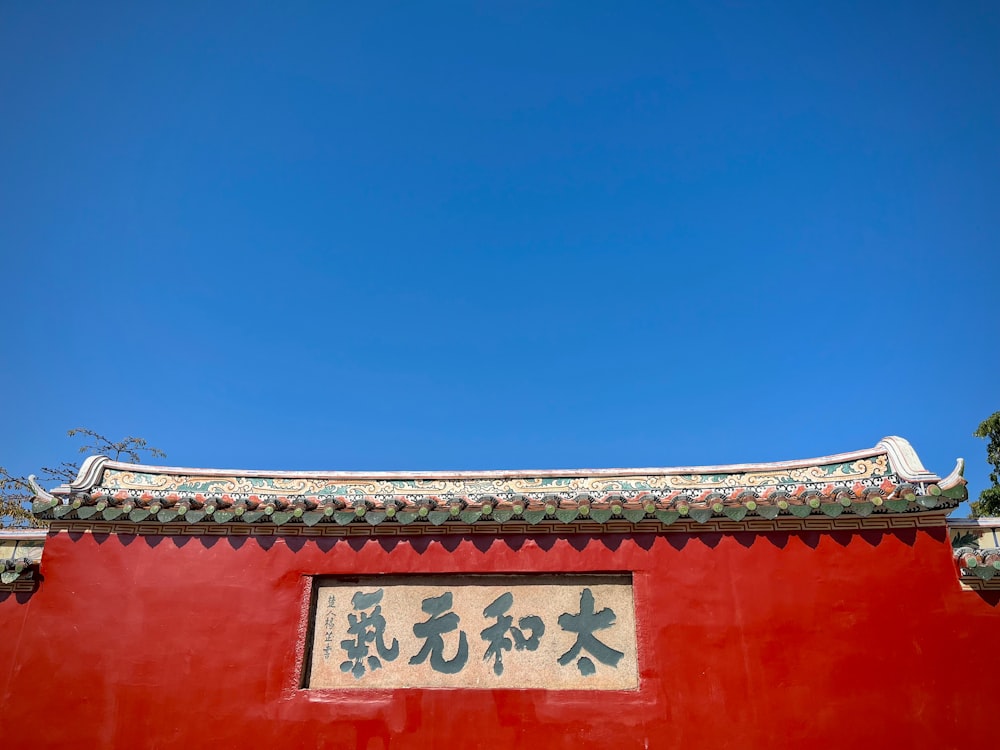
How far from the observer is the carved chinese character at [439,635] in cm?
564

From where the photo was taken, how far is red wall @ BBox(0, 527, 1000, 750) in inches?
203

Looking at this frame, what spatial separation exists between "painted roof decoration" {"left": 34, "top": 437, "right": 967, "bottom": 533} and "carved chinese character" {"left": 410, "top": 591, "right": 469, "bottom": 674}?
65 cm

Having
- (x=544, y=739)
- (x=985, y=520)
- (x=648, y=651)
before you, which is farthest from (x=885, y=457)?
(x=544, y=739)

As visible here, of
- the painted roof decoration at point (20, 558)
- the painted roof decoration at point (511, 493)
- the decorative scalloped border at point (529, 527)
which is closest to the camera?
the decorative scalloped border at point (529, 527)

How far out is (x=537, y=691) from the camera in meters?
5.45

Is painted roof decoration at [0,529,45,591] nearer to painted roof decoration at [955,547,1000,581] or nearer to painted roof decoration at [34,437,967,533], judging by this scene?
painted roof decoration at [34,437,967,533]

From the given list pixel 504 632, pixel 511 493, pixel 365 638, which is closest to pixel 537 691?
pixel 504 632

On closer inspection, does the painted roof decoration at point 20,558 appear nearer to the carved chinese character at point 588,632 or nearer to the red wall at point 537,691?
the red wall at point 537,691

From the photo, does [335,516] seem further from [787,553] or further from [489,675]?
[787,553]

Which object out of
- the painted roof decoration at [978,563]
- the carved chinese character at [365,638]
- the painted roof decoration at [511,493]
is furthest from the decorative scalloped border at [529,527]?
the carved chinese character at [365,638]

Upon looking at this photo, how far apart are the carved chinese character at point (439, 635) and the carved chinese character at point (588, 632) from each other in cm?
82

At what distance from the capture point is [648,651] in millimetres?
5484

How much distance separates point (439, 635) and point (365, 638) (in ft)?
2.03

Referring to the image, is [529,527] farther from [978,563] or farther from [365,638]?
[978,563]
